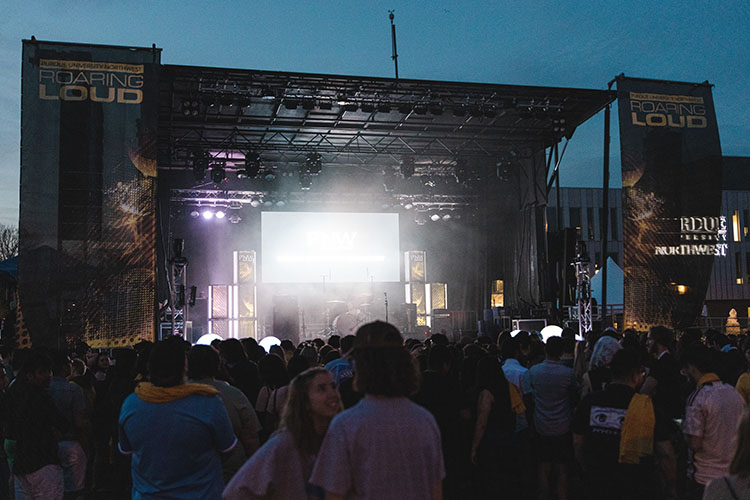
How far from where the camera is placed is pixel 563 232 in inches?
640

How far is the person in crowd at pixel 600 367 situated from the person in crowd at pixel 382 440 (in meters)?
2.85

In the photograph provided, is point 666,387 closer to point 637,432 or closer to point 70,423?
point 637,432

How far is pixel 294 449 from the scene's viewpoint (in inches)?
86.0

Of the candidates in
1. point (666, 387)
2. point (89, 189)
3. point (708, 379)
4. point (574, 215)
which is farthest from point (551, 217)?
point (708, 379)

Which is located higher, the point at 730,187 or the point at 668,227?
the point at 730,187

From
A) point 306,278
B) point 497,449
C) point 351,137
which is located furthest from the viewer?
point 306,278

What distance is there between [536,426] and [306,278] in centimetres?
1391

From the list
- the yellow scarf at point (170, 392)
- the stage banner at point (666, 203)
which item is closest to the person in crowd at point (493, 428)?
the yellow scarf at point (170, 392)

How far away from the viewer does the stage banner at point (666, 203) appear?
13.2 meters

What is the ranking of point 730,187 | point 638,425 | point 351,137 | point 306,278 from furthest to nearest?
point 730,187 → point 306,278 → point 351,137 → point 638,425

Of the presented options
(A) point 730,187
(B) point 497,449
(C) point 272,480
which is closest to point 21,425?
(C) point 272,480

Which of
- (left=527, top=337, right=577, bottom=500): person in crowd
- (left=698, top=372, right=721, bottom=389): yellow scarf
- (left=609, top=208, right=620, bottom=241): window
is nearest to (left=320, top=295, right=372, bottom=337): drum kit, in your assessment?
(left=527, top=337, right=577, bottom=500): person in crowd

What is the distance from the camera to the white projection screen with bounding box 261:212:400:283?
61.7 ft

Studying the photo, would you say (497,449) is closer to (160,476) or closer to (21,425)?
(160,476)
